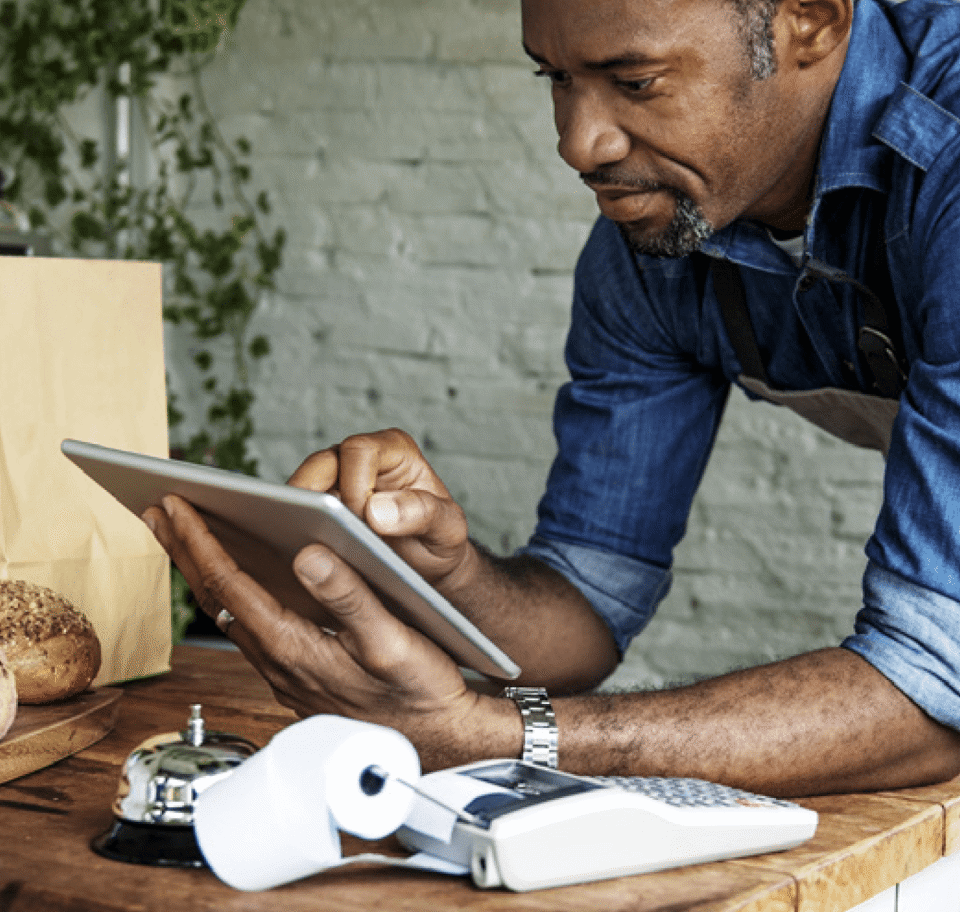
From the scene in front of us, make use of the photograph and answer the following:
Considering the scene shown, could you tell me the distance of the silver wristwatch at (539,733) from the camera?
0.97 meters

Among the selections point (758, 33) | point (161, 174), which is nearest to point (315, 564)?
point (758, 33)

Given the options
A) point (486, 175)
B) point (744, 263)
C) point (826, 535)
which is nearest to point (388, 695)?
point (744, 263)

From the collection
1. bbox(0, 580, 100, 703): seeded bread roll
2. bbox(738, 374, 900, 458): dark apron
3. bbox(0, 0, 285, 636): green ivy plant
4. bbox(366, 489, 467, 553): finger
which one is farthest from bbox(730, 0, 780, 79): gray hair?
bbox(0, 0, 285, 636): green ivy plant

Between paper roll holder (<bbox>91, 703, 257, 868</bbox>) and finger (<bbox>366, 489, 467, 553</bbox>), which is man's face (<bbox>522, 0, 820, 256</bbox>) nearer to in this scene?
finger (<bbox>366, 489, 467, 553</bbox>)

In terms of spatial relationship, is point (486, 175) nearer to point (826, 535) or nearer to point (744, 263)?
point (826, 535)

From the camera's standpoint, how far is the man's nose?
48.2 inches

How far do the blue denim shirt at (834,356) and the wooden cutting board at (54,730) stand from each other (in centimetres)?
55

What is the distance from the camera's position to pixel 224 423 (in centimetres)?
296

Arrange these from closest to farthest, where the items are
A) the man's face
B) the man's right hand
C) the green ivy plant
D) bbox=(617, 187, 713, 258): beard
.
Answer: the man's right hand, the man's face, bbox=(617, 187, 713, 258): beard, the green ivy plant

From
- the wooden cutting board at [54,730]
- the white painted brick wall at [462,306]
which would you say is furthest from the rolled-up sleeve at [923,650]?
the white painted brick wall at [462,306]

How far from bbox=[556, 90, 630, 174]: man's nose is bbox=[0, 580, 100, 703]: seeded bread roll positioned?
→ 21.8 inches

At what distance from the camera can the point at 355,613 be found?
0.89m

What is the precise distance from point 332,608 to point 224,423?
2128 millimetres

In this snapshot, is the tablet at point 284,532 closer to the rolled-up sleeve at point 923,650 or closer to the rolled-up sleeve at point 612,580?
the rolled-up sleeve at point 923,650
